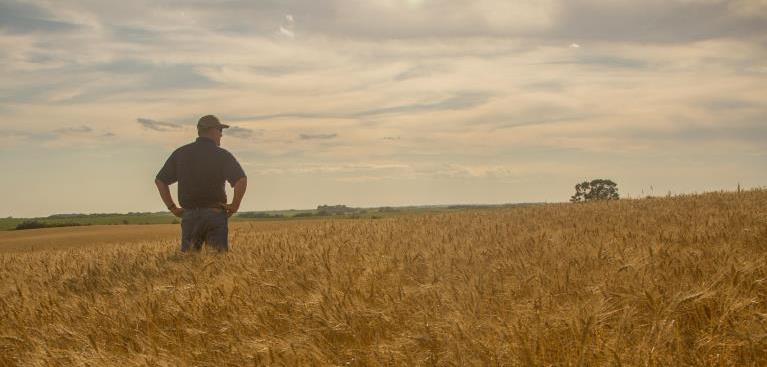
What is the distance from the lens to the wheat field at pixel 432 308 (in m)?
2.69

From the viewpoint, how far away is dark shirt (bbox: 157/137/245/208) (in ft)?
25.8

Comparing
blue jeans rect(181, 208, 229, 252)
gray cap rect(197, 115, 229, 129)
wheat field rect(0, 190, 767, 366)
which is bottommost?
wheat field rect(0, 190, 767, 366)

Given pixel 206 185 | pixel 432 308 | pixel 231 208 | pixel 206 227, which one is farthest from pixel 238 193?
pixel 432 308

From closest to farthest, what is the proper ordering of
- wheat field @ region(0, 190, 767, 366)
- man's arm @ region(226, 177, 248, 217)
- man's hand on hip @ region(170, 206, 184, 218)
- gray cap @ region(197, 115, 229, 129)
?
wheat field @ region(0, 190, 767, 366)
man's arm @ region(226, 177, 248, 217)
gray cap @ region(197, 115, 229, 129)
man's hand on hip @ region(170, 206, 184, 218)

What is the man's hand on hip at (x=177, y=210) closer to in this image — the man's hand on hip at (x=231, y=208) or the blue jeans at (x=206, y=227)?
the blue jeans at (x=206, y=227)

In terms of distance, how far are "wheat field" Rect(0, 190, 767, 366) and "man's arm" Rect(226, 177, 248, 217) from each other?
1777 millimetres

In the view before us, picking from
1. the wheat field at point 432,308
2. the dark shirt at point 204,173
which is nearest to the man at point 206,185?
the dark shirt at point 204,173

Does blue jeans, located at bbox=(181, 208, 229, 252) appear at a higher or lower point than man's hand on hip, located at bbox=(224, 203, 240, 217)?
lower

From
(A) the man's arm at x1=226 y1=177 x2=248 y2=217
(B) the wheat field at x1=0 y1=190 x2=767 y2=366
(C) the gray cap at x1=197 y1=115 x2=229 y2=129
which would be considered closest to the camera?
(B) the wheat field at x1=0 y1=190 x2=767 y2=366

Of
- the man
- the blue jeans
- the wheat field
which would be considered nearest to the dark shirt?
the man

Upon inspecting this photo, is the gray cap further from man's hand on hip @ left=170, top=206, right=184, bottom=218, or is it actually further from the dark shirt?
man's hand on hip @ left=170, top=206, right=184, bottom=218

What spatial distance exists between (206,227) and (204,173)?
714 millimetres

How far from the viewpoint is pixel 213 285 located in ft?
15.4

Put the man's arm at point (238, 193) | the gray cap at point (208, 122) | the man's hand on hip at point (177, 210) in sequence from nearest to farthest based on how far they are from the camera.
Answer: the man's arm at point (238, 193) < the gray cap at point (208, 122) < the man's hand on hip at point (177, 210)
